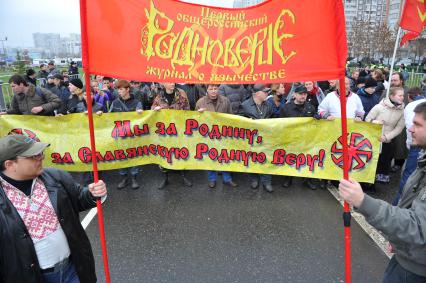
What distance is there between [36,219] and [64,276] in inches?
20.4

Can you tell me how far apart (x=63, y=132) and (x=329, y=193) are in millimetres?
4565

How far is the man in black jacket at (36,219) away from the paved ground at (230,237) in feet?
4.27

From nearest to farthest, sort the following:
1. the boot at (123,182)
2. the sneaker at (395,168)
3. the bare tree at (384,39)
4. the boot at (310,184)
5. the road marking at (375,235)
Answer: the road marking at (375,235) < the boot at (310,184) < the boot at (123,182) < the sneaker at (395,168) < the bare tree at (384,39)

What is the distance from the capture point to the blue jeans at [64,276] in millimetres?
2320

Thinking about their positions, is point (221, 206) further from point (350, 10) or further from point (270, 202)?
point (350, 10)

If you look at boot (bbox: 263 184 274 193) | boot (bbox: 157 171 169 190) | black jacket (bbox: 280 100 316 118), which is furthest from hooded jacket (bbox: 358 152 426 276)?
boot (bbox: 157 171 169 190)

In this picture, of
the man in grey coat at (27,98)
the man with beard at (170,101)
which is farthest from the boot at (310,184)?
the man in grey coat at (27,98)

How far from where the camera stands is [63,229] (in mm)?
2348

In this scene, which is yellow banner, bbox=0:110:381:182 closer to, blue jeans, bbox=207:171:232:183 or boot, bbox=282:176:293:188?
blue jeans, bbox=207:171:232:183

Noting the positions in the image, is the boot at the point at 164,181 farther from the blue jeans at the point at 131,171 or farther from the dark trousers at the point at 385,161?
the dark trousers at the point at 385,161

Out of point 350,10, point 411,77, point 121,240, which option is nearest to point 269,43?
point 121,240

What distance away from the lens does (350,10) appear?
4195 inches

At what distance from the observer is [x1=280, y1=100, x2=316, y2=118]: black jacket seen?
565cm

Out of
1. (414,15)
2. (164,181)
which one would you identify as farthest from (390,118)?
(164,181)
